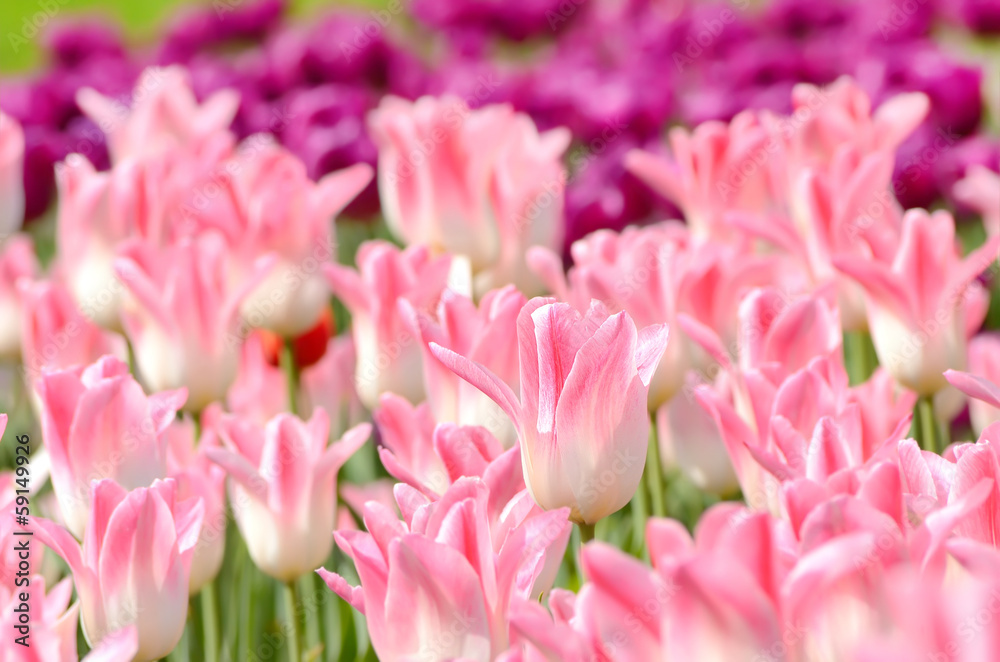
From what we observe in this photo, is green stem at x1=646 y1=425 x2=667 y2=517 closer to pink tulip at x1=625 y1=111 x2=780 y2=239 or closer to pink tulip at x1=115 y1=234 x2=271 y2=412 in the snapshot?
pink tulip at x1=625 y1=111 x2=780 y2=239

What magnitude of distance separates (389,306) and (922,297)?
0.64 m

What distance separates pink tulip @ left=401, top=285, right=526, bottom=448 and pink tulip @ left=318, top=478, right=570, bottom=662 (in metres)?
0.33

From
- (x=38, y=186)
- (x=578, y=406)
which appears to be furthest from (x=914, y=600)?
(x=38, y=186)

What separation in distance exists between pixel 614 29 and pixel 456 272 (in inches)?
117

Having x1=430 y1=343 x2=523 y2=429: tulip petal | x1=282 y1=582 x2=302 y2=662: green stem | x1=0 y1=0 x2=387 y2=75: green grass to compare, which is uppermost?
x1=430 y1=343 x2=523 y2=429: tulip petal

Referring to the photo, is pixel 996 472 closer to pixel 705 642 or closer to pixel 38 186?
pixel 705 642

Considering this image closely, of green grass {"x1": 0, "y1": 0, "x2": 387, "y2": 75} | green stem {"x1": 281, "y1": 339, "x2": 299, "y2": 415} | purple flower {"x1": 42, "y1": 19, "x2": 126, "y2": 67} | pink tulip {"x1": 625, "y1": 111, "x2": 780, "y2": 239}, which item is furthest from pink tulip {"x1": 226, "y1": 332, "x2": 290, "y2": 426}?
green grass {"x1": 0, "y1": 0, "x2": 387, "y2": 75}

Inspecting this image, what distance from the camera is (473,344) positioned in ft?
4.14

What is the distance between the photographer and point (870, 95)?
251 centimetres

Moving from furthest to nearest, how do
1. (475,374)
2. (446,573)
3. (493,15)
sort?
(493,15), (475,374), (446,573)

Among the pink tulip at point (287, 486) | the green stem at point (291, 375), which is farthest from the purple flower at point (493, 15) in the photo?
the pink tulip at point (287, 486)

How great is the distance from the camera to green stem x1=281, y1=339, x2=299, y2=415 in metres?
1.75

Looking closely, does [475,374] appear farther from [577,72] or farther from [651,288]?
[577,72]

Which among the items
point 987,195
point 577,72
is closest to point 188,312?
point 987,195
